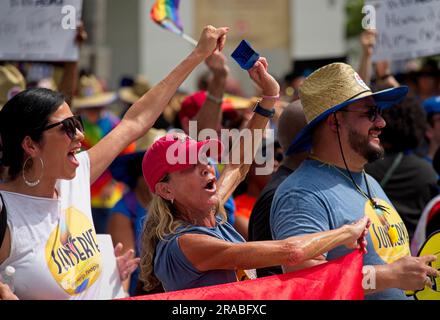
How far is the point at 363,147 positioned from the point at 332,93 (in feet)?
0.91

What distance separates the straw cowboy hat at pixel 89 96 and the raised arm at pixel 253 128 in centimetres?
599


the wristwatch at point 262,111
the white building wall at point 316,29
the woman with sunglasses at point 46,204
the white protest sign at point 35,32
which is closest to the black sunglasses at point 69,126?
the woman with sunglasses at point 46,204

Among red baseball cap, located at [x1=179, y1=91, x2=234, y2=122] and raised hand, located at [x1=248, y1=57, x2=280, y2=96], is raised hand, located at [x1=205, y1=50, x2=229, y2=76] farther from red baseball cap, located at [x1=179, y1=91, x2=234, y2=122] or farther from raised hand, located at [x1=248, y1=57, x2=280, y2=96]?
raised hand, located at [x1=248, y1=57, x2=280, y2=96]

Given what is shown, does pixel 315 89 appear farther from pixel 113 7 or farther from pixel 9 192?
pixel 113 7

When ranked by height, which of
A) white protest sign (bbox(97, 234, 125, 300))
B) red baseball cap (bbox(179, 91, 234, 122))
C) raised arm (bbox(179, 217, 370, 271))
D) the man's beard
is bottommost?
white protest sign (bbox(97, 234, 125, 300))

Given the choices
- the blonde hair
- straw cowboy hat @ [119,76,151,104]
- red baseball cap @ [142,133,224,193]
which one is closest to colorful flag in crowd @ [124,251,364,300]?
the blonde hair

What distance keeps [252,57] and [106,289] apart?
48.7 inches

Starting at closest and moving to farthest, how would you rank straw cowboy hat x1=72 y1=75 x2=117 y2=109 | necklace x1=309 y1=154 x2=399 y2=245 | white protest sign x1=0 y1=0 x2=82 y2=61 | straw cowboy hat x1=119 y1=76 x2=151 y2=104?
necklace x1=309 y1=154 x2=399 y2=245 < white protest sign x1=0 y1=0 x2=82 y2=61 < straw cowboy hat x1=72 y1=75 x2=117 y2=109 < straw cowboy hat x1=119 y1=76 x2=151 y2=104

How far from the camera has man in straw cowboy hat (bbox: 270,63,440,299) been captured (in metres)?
3.60

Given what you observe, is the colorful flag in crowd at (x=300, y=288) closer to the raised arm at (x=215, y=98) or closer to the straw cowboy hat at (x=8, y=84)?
the raised arm at (x=215, y=98)

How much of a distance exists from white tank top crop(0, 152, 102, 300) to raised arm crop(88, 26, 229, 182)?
10.5 inches

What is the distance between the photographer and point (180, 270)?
3592 mm

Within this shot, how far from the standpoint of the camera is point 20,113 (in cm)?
379
